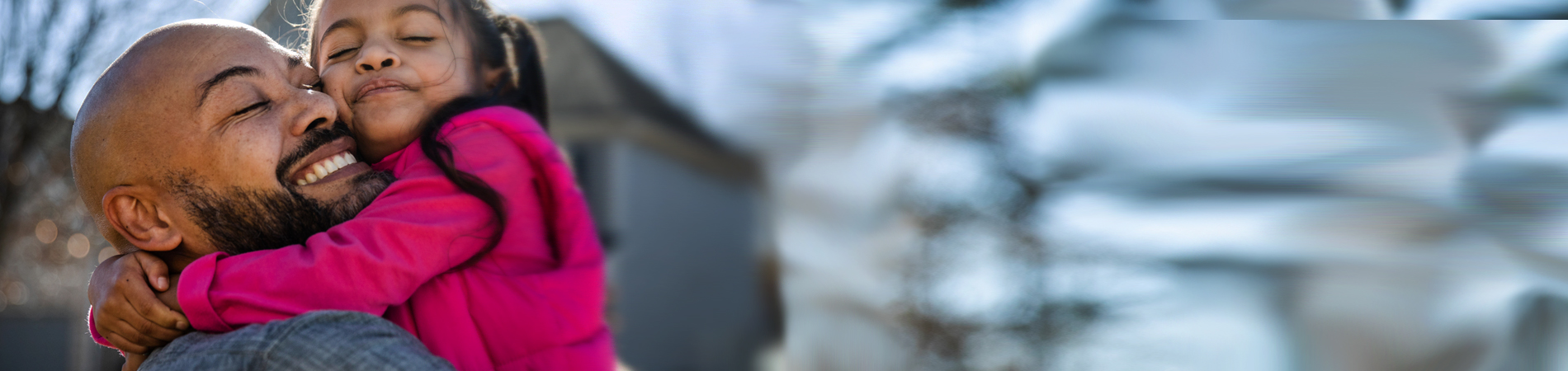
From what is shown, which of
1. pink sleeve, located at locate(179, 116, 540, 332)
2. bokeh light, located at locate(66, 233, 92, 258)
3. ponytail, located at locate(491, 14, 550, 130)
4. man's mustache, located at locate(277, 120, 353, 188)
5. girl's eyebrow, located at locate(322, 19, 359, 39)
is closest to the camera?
pink sleeve, located at locate(179, 116, 540, 332)

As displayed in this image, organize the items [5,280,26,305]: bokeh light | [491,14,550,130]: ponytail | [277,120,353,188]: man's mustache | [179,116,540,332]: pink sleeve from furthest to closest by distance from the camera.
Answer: [5,280,26,305]: bokeh light
[491,14,550,130]: ponytail
[277,120,353,188]: man's mustache
[179,116,540,332]: pink sleeve

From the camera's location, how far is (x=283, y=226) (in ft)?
3.95

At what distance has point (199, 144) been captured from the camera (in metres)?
1.16

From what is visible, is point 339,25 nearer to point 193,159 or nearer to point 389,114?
point 389,114

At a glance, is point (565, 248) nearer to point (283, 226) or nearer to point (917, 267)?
point (283, 226)

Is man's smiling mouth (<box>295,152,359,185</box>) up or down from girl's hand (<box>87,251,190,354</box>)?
up

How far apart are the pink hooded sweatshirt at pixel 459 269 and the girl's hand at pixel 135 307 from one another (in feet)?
0.23

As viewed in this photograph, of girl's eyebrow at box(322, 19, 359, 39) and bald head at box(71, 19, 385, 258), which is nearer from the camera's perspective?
bald head at box(71, 19, 385, 258)

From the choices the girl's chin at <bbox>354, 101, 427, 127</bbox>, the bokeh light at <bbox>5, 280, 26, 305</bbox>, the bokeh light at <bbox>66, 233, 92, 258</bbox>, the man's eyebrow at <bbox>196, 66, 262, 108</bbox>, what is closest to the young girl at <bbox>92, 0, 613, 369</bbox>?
the girl's chin at <bbox>354, 101, 427, 127</bbox>

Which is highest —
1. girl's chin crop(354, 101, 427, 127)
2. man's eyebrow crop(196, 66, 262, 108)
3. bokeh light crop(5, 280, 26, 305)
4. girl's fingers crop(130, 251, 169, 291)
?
girl's chin crop(354, 101, 427, 127)

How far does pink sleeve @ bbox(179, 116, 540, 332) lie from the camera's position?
1.10 m

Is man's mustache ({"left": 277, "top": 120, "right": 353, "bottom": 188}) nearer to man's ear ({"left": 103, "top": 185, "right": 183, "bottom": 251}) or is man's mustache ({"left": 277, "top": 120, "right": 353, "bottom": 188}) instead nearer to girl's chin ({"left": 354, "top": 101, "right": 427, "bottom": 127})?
girl's chin ({"left": 354, "top": 101, "right": 427, "bottom": 127})

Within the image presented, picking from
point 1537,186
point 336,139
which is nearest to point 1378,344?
point 1537,186

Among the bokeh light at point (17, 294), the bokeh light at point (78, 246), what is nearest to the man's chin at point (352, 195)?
the bokeh light at point (78, 246)
